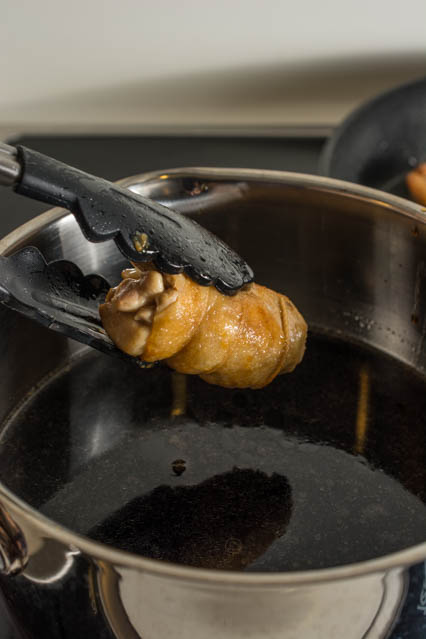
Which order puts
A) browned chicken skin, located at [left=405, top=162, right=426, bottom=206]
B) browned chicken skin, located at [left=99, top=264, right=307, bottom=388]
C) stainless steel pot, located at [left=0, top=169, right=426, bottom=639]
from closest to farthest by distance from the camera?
stainless steel pot, located at [left=0, top=169, right=426, bottom=639]
browned chicken skin, located at [left=99, top=264, right=307, bottom=388]
browned chicken skin, located at [left=405, top=162, right=426, bottom=206]

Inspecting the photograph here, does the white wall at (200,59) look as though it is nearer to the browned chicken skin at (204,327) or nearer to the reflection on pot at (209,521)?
the browned chicken skin at (204,327)

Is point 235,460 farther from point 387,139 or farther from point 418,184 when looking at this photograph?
point 387,139

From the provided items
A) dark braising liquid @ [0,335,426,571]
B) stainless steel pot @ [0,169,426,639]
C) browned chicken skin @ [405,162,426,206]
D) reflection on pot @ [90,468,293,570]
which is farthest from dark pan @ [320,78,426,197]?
reflection on pot @ [90,468,293,570]

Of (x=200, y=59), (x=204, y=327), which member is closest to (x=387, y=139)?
(x=200, y=59)

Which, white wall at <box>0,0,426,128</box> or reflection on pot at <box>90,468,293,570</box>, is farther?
white wall at <box>0,0,426,128</box>

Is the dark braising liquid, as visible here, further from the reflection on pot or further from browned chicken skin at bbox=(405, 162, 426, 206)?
browned chicken skin at bbox=(405, 162, 426, 206)
